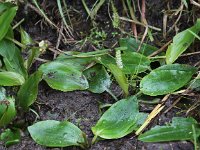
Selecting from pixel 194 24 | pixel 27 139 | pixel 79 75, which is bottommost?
pixel 27 139

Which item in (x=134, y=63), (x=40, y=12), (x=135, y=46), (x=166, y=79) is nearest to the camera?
(x=166, y=79)

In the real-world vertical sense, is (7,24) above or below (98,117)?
above

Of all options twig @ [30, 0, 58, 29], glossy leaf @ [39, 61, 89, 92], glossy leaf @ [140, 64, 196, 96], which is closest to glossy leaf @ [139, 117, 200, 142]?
glossy leaf @ [140, 64, 196, 96]

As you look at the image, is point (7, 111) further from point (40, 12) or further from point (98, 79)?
point (40, 12)

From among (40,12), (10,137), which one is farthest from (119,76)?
(40,12)

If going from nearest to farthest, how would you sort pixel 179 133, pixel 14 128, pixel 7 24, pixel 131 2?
pixel 179 133
pixel 14 128
pixel 7 24
pixel 131 2

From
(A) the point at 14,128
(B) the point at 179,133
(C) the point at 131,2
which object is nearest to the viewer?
(B) the point at 179,133

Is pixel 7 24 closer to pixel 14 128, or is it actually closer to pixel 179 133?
pixel 14 128

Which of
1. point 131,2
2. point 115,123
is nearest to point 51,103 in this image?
point 115,123
